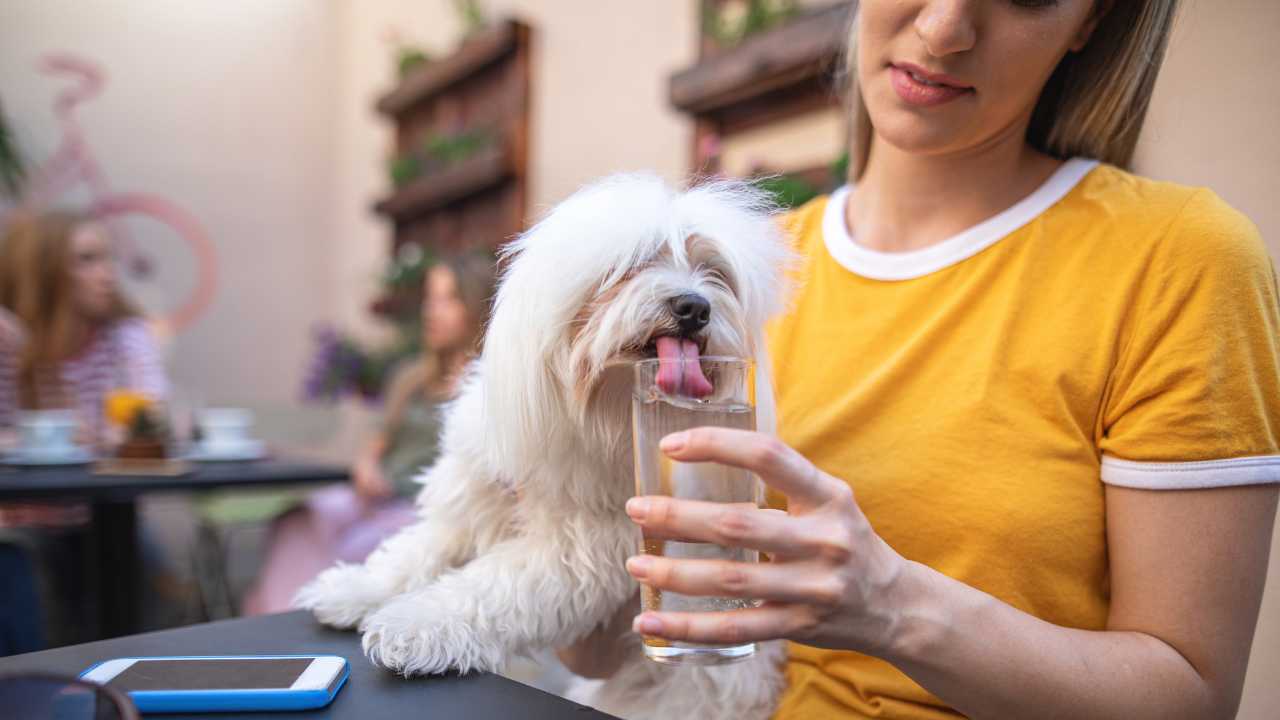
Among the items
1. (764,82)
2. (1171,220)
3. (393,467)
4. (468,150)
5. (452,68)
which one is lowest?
(393,467)

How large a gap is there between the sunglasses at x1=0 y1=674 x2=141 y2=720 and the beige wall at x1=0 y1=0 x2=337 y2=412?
6.69m

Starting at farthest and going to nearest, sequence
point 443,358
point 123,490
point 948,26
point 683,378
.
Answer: point 443,358 < point 123,490 < point 948,26 < point 683,378

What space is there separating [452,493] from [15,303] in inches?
121

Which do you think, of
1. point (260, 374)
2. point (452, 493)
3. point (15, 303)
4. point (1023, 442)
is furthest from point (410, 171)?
point (1023, 442)

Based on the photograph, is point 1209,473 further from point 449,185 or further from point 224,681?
point 449,185

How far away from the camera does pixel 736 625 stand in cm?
63

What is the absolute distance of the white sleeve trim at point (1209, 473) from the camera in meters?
0.85

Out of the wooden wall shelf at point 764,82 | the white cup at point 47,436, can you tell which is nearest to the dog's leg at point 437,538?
the wooden wall shelf at point 764,82

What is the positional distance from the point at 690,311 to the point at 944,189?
424mm

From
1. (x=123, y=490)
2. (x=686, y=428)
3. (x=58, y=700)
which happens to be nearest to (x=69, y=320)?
(x=123, y=490)

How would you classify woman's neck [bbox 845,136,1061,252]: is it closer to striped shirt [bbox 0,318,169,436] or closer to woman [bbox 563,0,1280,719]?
woman [bbox 563,0,1280,719]

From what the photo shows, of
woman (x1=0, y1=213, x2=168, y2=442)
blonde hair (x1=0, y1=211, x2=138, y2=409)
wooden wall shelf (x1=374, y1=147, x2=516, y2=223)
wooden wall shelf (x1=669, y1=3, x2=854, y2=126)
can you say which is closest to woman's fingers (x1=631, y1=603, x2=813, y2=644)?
wooden wall shelf (x1=669, y1=3, x2=854, y2=126)

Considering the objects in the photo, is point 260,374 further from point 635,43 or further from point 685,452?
point 685,452

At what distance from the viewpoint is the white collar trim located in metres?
1.07
